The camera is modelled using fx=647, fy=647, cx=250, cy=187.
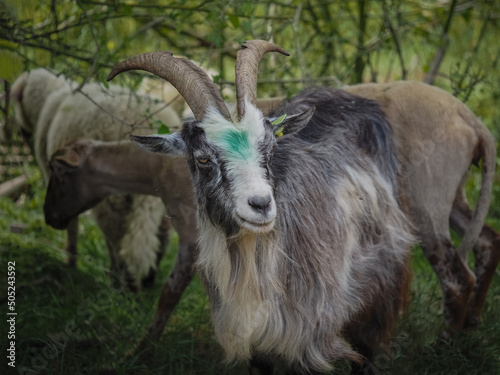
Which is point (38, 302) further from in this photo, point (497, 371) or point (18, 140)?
point (497, 371)

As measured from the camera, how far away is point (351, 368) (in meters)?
4.05

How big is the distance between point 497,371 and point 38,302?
134 inches

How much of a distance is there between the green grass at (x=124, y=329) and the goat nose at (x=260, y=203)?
1284mm

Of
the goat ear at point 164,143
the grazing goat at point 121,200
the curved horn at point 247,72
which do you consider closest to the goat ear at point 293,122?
the curved horn at point 247,72

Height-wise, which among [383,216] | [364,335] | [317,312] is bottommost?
[364,335]

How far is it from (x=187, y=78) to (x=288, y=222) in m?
0.92

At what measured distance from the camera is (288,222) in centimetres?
339

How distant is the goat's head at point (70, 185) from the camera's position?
4.89 m

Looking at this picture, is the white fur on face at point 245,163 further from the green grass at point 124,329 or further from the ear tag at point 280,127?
the green grass at point 124,329

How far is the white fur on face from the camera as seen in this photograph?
2.89 meters

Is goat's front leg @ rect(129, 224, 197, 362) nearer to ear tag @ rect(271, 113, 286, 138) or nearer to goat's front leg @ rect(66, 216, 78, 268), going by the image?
ear tag @ rect(271, 113, 286, 138)

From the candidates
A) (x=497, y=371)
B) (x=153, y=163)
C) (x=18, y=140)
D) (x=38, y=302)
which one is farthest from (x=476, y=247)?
(x=18, y=140)

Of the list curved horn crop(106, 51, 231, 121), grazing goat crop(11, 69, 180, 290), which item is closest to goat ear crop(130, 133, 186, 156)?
curved horn crop(106, 51, 231, 121)

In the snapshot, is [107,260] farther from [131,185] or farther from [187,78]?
[187,78]
